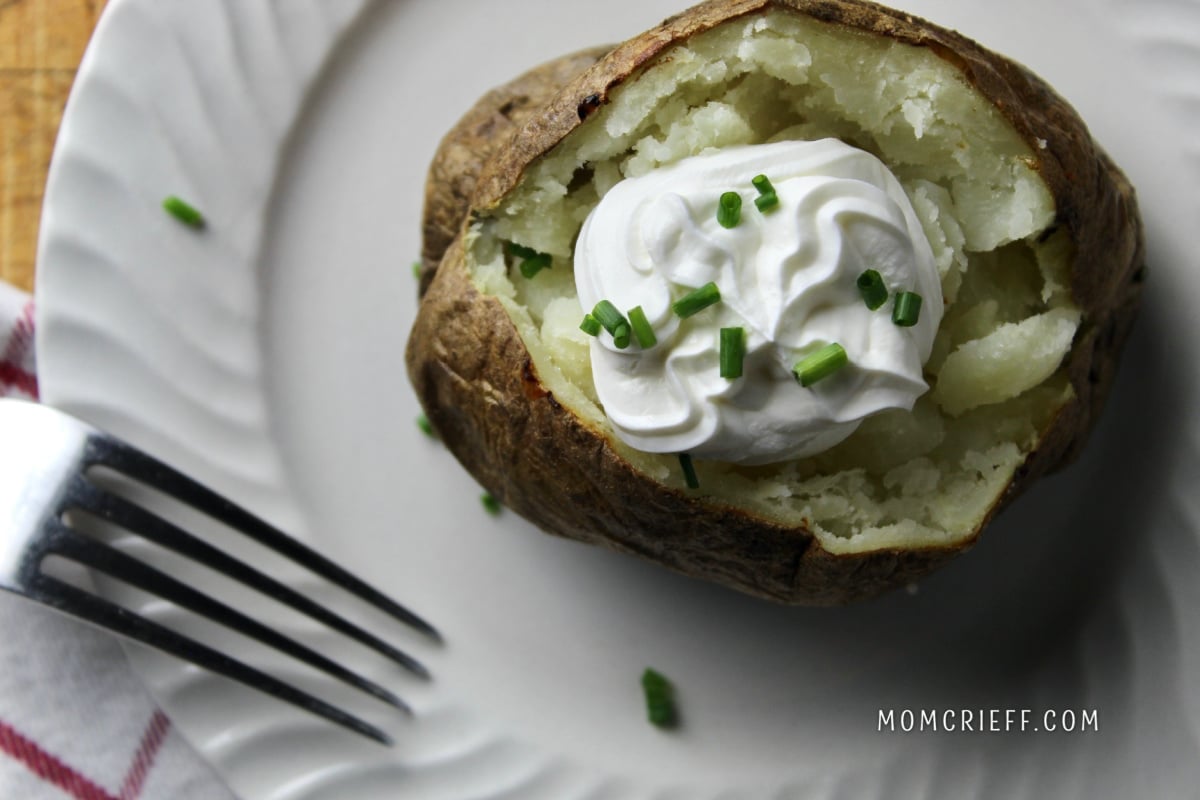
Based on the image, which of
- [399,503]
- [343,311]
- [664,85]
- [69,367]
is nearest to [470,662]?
[399,503]

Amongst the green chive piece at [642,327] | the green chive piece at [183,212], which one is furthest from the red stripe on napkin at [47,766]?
the green chive piece at [642,327]

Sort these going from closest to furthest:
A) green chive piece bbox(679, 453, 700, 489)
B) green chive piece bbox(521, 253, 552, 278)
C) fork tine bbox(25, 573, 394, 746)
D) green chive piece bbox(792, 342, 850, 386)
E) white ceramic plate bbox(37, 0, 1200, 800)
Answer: green chive piece bbox(792, 342, 850, 386) → green chive piece bbox(679, 453, 700, 489) → green chive piece bbox(521, 253, 552, 278) → fork tine bbox(25, 573, 394, 746) → white ceramic plate bbox(37, 0, 1200, 800)

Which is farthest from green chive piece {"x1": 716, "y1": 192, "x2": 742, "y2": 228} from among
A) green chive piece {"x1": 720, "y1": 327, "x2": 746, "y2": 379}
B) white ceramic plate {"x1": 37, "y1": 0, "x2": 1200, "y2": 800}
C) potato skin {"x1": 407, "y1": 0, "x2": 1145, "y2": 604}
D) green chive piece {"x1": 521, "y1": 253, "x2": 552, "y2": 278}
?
white ceramic plate {"x1": 37, "y1": 0, "x2": 1200, "y2": 800}

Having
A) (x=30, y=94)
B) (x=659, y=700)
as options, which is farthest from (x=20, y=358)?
(x=659, y=700)

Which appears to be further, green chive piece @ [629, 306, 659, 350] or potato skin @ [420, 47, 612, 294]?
potato skin @ [420, 47, 612, 294]

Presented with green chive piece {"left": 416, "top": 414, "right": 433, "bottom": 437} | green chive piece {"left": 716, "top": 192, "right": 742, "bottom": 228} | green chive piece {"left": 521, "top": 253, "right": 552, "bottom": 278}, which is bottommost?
green chive piece {"left": 416, "top": 414, "right": 433, "bottom": 437}

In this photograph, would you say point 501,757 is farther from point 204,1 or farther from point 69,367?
point 204,1

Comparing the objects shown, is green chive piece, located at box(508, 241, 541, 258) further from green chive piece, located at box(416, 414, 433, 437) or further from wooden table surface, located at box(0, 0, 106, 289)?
wooden table surface, located at box(0, 0, 106, 289)

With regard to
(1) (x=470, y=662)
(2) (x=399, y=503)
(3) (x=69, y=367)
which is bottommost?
(1) (x=470, y=662)
